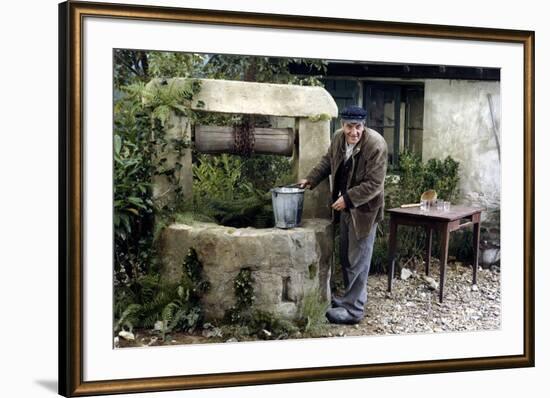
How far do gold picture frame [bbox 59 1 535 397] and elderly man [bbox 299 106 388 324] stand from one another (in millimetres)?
575

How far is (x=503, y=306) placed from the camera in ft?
18.3

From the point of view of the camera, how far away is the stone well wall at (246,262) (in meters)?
5.05

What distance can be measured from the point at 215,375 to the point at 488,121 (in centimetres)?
251

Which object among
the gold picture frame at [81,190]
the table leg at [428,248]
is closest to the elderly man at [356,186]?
the table leg at [428,248]

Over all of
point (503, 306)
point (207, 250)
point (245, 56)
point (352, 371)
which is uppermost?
point (245, 56)

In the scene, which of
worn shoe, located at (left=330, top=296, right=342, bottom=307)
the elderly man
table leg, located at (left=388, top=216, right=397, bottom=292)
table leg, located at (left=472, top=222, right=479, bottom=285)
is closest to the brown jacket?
the elderly man

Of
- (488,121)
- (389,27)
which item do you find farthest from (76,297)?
(488,121)

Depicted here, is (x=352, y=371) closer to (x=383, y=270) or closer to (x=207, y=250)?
(x=383, y=270)

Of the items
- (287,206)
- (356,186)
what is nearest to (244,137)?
(287,206)

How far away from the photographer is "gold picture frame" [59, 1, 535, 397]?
4.53 m

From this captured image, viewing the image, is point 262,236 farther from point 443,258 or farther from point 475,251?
point 475,251

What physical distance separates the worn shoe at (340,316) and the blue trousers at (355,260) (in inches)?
3.0

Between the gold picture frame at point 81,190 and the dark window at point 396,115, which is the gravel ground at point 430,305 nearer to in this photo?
the gold picture frame at point 81,190

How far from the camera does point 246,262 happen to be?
203 inches
